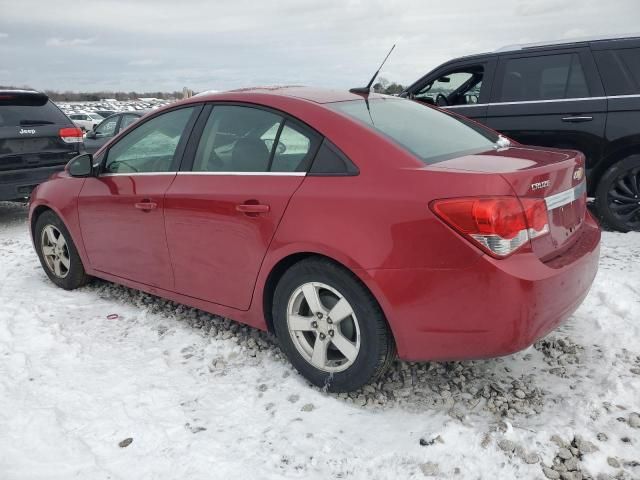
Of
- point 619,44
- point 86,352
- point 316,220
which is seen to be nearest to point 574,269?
point 316,220

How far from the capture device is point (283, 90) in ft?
11.0

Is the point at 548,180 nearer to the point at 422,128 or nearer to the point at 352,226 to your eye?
the point at 422,128

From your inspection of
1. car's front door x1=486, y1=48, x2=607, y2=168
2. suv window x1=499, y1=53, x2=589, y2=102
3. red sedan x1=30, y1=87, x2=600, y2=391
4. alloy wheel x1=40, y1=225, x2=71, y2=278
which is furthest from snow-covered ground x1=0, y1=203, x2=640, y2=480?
suv window x1=499, y1=53, x2=589, y2=102

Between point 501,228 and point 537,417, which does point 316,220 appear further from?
point 537,417

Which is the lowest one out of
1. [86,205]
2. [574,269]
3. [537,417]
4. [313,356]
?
[537,417]

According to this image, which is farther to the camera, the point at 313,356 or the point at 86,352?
the point at 86,352

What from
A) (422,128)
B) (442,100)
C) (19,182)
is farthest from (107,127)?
(422,128)

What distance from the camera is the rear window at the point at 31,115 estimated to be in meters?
6.67

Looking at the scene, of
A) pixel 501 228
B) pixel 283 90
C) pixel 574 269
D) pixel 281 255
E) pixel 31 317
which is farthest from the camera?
pixel 31 317

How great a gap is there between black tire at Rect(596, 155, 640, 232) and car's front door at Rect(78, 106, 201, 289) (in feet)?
13.7

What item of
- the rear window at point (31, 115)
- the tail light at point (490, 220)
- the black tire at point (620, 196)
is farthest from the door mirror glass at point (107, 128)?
the tail light at point (490, 220)

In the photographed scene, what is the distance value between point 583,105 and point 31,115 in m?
6.45

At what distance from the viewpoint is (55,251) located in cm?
456

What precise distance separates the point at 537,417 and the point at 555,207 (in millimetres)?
989
